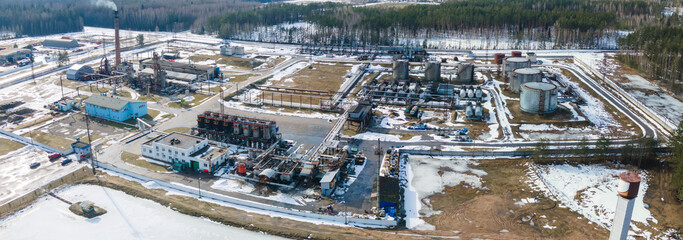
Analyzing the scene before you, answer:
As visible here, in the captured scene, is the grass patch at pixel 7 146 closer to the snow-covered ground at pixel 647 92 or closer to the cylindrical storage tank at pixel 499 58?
the snow-covered ground at pixel 647 92

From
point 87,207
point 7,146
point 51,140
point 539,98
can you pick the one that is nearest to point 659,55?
point 539,98

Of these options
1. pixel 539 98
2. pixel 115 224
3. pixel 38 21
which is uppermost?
pixel 38 21

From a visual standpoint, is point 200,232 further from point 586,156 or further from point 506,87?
point 506,87

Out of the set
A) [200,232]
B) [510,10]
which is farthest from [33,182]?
[510,10]

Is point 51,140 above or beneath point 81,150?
beneath

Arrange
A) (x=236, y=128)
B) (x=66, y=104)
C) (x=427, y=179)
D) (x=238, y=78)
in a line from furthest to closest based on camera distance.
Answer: (x=238, y=78)
(x=66, y=104)
(x=236, y=128)
(x=427, y=179)

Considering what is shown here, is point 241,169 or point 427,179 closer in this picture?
point 427,179

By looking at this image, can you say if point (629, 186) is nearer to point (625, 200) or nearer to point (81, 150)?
point (625, 200)
